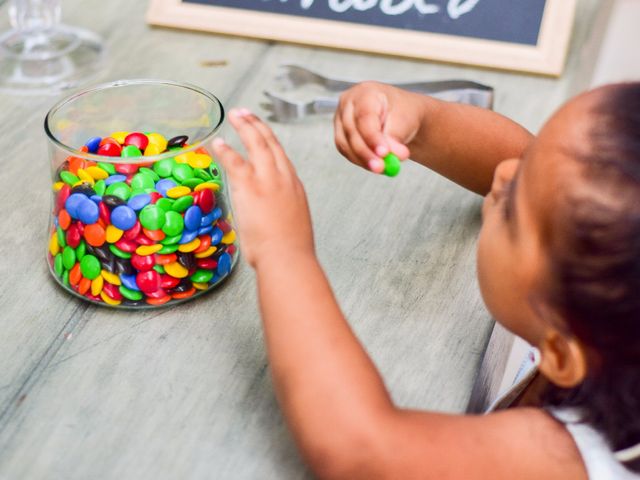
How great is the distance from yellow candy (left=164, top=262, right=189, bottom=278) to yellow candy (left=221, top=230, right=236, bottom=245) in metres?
0.04

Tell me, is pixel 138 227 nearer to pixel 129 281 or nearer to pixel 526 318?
pixel 129 281

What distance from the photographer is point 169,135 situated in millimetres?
833

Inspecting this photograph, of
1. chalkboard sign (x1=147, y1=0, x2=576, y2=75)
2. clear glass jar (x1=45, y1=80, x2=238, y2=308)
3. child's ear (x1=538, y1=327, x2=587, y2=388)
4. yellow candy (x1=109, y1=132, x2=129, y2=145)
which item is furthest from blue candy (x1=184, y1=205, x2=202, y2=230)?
chalkboard sign (x1=147, y1=0, x2=576, y2=75)

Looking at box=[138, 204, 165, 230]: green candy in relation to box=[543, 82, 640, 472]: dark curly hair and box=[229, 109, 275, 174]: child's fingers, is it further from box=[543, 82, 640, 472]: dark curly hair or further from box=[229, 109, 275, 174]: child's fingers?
box=[543, 82, 640, 472]: dark curly hair

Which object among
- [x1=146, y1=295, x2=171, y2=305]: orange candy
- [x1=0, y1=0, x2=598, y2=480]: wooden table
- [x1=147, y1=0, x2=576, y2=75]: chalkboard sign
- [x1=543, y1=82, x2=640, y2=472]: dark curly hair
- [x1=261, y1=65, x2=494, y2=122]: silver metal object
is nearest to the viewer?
[x1=543, y1=82, x2=640, y2=472]: dark curly hair

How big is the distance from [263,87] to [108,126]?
224mm

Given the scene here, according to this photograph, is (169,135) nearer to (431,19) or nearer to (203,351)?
(203,351)

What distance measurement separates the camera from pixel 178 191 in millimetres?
638

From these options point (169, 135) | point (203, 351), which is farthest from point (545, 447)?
point (169, 135)

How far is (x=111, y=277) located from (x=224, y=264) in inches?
3.5

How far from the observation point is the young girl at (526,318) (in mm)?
465

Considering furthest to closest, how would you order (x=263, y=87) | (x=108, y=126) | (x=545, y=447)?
(x=263, y=87) < (x=108, y=126) < (x=545, y=447)

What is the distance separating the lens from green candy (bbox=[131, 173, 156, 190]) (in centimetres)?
63

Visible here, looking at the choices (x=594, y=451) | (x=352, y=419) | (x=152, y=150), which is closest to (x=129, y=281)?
(x=152, y=150)
